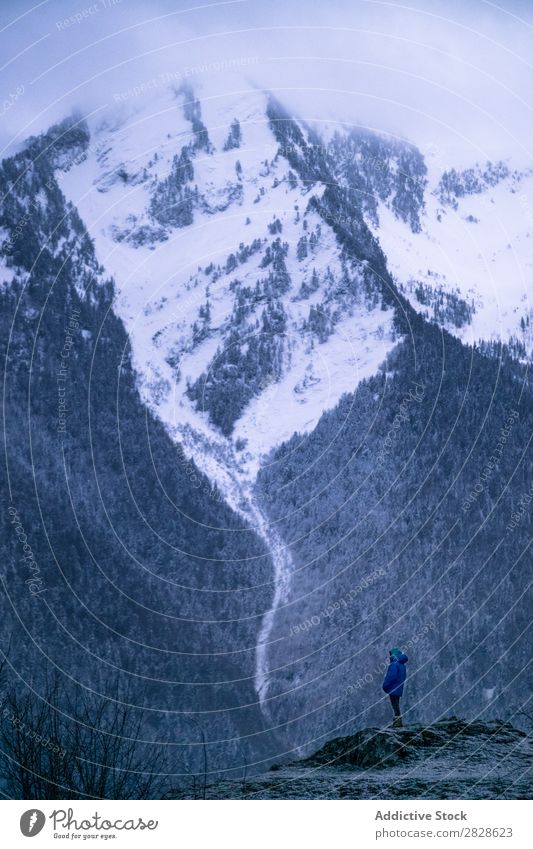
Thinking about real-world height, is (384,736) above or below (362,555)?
below

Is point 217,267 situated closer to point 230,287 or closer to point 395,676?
point 230,287

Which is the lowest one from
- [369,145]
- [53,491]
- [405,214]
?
[53,491]

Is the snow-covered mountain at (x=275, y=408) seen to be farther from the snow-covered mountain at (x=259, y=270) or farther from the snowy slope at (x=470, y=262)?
the snowy slope at (x=470, y=262)

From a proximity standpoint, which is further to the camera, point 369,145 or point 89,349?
point 369,145

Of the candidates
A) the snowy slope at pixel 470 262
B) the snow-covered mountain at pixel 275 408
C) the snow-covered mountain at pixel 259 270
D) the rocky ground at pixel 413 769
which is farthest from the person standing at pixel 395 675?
the snowy slope at pixel 470 262

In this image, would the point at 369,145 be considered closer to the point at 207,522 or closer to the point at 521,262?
the point at 521,262

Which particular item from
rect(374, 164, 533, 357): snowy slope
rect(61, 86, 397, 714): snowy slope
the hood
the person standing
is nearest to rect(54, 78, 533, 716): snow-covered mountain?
rect(61, 86, 397, 714): snowy slope

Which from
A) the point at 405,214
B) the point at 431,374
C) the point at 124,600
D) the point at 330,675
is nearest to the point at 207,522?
the point at 124,600
